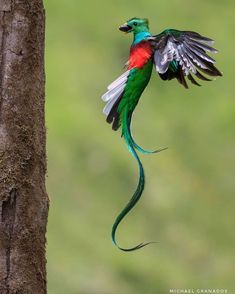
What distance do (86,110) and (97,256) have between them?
2.06 m

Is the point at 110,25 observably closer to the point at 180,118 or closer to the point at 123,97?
the point at 180,118

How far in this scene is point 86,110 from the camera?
10828 mm

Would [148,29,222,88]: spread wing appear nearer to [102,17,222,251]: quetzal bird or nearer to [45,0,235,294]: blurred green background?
[102,17,222,251]: quetzal bird

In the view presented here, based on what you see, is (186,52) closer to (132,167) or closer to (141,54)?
(141,54)

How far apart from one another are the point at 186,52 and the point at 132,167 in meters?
6.10

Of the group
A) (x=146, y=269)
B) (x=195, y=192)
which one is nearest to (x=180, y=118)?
(x=195, y=192)

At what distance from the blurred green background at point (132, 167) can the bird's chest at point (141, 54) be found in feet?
15.6

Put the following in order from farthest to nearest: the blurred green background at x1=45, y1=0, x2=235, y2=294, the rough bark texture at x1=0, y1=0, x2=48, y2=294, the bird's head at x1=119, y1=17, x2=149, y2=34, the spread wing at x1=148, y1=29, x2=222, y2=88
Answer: the blurred green background at x1=45, y1=0, x2=235, y2=294 < the bird's head at x1=119, y1=17, x2=149, y2=34 < the spread wing at x1=148, y1=29, x2=222, y2=88 < the rough bark texture at x1=0, y1=0, x2=48, y2=294

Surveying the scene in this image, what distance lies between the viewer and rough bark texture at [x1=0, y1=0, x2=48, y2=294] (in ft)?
12.7

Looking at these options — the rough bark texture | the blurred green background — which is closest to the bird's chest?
the rough bark texture

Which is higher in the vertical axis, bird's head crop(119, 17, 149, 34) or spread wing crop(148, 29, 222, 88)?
bird's head crop(119, 17, 149, 34)

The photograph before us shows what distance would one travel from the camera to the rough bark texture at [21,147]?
3867mm

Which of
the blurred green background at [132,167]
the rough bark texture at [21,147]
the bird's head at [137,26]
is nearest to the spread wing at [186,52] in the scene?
the bird's head at [137,26]

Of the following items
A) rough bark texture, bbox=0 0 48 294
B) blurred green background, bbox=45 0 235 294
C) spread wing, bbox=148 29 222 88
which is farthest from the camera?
blurred green background, bbox=45 0 235 294
